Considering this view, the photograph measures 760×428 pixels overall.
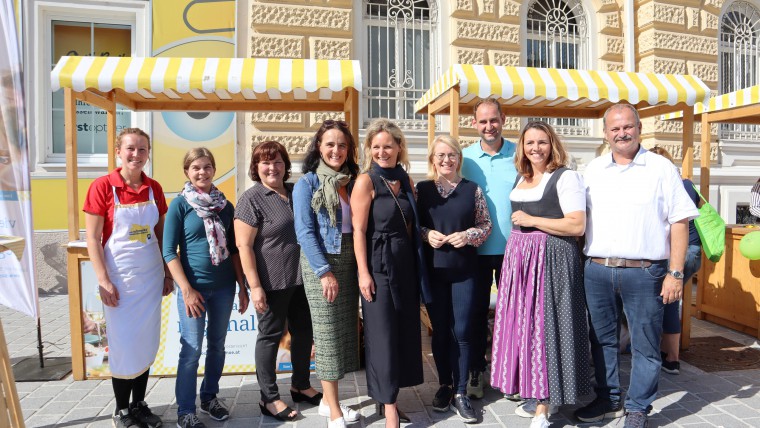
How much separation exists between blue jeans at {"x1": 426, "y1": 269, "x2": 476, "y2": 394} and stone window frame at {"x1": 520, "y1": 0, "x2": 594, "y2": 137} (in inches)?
237

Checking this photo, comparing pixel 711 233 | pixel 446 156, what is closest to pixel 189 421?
pixel 446 156

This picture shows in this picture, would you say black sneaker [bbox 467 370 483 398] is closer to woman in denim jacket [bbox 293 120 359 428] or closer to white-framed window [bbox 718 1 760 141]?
woman in denim jacket [bbox 293 120 359 428]

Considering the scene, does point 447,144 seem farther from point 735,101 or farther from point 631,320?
point 735,101

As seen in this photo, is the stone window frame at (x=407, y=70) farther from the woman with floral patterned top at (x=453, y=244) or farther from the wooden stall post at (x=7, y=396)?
the wooden stall post at (x=7, y=396)

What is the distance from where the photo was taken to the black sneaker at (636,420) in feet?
10.2

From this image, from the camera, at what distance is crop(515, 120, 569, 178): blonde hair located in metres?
3.12

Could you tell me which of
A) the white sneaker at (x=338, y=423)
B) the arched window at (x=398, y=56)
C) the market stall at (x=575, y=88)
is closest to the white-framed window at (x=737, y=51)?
the arched window at (x=398, y=56)

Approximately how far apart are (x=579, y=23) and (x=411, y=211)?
719cm

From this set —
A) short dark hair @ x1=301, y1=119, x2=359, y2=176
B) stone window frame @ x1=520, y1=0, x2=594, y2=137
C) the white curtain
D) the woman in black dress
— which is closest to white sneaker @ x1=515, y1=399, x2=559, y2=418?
the woman in black dress

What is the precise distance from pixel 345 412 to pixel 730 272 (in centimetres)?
445

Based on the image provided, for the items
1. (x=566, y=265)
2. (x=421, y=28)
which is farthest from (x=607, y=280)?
(x=421, y=28)

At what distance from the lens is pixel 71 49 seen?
723 cm

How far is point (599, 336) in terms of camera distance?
329 cm

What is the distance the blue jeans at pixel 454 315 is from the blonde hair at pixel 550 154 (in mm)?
724
